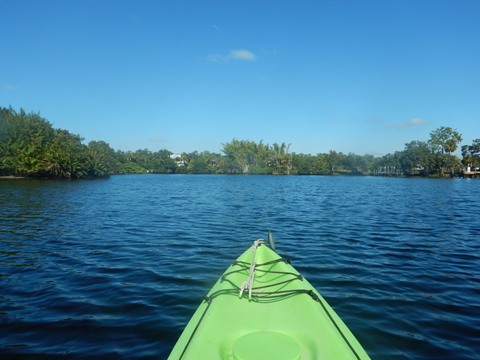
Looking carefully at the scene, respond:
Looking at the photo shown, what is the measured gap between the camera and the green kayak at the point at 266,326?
324 cm

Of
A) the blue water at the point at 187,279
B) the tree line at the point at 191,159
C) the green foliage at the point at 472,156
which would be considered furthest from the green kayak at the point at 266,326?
the green foliage at the point at 472,156

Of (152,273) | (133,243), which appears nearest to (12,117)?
(133,243)

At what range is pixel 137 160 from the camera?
156625 mm

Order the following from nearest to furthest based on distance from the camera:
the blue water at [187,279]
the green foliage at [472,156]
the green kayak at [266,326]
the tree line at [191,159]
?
the green kayak at [266,326], the blue water at [187,279], the tree line at [191,159], the green foliage at [472,156]

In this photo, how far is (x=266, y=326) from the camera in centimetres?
397

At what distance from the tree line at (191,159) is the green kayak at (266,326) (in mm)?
63191

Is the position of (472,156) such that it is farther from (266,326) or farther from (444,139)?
(266,326)

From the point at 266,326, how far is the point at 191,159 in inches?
5924

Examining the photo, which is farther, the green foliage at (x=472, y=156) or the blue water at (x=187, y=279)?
the green foliage at (x=472, y=156)

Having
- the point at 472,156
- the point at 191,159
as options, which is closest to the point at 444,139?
the point at 472,156

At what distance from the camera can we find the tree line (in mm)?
57594

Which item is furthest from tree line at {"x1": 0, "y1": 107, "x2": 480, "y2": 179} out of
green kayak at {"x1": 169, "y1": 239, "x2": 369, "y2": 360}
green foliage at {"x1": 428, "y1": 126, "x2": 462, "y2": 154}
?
green kayak at {"x1": 169, "y1": 239, "x2": 369, "y2": 360}

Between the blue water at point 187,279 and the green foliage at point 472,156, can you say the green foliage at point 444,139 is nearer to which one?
the green foliage at point 472,156

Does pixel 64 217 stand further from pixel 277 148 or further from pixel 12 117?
pixel 277 148
